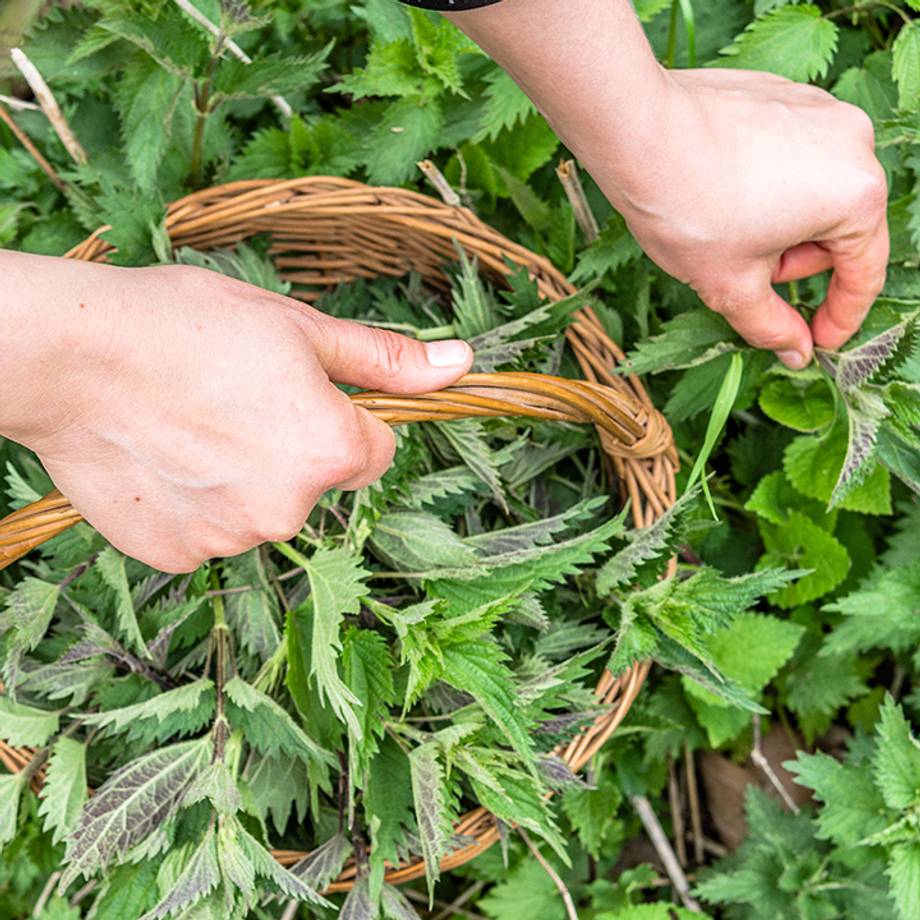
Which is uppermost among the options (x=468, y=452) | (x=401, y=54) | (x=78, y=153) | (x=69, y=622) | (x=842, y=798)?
(x=401, y=54)

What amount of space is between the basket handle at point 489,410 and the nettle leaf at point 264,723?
23cm

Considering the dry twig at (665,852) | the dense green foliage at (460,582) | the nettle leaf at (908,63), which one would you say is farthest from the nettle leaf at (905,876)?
the nettle leaf at (908,63)

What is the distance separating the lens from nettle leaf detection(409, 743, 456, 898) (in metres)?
0.90

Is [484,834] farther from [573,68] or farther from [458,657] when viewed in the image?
[573,68]

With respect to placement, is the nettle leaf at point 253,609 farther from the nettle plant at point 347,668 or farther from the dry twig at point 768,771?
the dry twig at point 768,771

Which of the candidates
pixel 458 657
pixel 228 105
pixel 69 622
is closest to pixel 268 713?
pixel 458 657

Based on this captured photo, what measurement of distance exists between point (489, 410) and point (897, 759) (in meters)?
0.64

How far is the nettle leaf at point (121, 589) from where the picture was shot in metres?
0.97

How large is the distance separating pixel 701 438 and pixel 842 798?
18.3 inches

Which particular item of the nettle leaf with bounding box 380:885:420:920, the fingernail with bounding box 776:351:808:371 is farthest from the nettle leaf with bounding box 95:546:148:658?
the fingernail with bounding box 776:351:808:371

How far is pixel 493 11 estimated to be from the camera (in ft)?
2.50

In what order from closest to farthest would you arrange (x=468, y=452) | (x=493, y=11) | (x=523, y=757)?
(x=493, y=11), (x=523, y=757), (x=468, y=452)

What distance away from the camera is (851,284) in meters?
0.97

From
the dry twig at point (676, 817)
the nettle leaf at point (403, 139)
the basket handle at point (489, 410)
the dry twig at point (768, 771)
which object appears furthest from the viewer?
the dry twig at point (676, 817)
